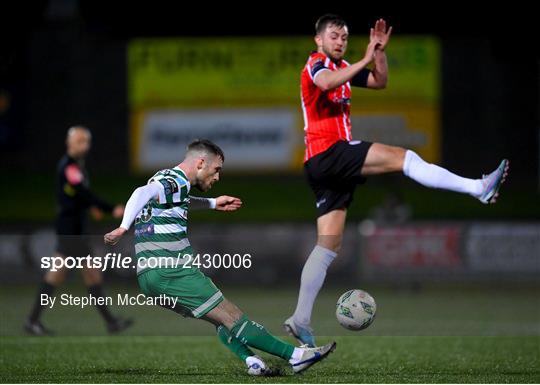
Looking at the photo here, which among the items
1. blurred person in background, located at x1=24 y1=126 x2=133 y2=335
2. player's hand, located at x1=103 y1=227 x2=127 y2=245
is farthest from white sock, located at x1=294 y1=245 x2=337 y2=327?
blurred person in background, located at x1=24 y1=126 x2=133 y2=335

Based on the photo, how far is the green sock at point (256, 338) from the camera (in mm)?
6137

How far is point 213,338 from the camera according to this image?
9359 mm

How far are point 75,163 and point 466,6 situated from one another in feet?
36.5

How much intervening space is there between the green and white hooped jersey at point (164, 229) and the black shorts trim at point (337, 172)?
1022 millimetres

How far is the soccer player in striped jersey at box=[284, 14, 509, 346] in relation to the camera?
6.50 metres

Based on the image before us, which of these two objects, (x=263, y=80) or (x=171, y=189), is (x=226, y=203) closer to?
(x=171, y=189)

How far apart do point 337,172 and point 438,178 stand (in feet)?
2.21

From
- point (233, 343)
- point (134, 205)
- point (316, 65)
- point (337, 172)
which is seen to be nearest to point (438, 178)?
point (337, 172)

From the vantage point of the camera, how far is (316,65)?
663cm

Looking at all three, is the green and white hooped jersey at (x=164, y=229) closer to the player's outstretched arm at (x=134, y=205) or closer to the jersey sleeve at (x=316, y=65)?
the player's outstretched arm at (x=134, y=205)

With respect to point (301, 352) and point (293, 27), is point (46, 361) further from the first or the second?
point (293, 27)

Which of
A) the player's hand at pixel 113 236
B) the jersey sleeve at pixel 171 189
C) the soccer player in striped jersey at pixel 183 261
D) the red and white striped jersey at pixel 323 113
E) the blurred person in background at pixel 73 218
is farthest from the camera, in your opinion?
the blurred person in background at pixel 73 218

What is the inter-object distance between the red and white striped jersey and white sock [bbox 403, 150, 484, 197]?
0.54 metres

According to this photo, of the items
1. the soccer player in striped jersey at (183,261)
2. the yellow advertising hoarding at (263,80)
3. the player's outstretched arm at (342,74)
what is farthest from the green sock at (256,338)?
the yellow advertising hoarding at (263,80)
